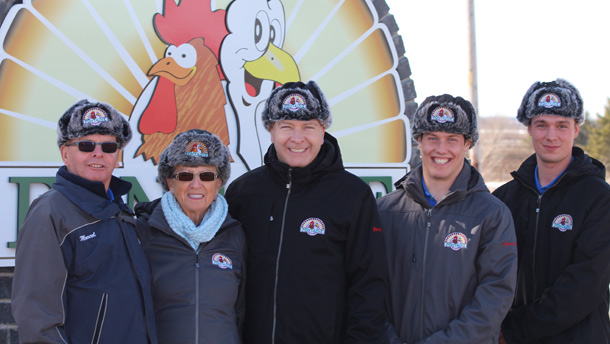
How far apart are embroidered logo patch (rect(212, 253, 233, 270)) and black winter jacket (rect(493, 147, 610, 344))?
1.51 m

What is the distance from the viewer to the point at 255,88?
13.1 feet

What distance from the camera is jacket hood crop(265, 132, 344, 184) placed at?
2520 millimetres

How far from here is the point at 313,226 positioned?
2.46 meters

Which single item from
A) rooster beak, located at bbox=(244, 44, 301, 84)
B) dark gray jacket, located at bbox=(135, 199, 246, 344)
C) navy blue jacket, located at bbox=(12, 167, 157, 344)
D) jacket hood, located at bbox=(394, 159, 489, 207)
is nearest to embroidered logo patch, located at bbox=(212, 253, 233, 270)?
dark gray jacket, located at bbox=(135, 199, 246, 344)

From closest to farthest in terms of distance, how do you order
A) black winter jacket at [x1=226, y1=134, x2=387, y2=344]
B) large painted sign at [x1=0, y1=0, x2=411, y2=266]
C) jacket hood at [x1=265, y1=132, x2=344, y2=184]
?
black winter jacket at [x1=226, y1=134, x2=387, y2=344] → jacket hood at [x1=265, y1=132, x2=344, y2=184] → large painted sign at [x1=0, y1=0, x2=411, y2=266]

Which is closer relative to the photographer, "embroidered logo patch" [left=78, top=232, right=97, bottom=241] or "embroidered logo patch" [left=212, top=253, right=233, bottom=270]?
"embroidered logo patch" [left=78, top=232, right=97, bottom=241]

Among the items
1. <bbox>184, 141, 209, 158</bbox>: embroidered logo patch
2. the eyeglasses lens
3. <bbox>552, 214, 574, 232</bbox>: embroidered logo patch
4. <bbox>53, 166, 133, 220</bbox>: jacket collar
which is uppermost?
<bbox>184, 141, 209, 158</bbox>: embroidered logo patch

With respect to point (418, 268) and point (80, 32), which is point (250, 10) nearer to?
point (80, 32)

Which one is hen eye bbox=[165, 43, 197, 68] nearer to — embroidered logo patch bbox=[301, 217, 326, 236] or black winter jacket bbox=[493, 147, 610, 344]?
embroidered logo patch bbox=[301, 217, 326, 236]

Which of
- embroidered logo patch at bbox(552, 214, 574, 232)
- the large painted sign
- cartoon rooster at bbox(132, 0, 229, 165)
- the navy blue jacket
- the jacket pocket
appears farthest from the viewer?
cartoon rooster at bbox(132, 0, 229, 165)

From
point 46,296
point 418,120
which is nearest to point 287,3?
point 418,120

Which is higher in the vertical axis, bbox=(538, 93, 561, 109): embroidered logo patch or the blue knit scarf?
bbox=(538, 93, 561, 109): embroidered logo patch

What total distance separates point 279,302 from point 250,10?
92.3 inches

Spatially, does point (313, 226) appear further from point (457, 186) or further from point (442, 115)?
point (442, 115)
